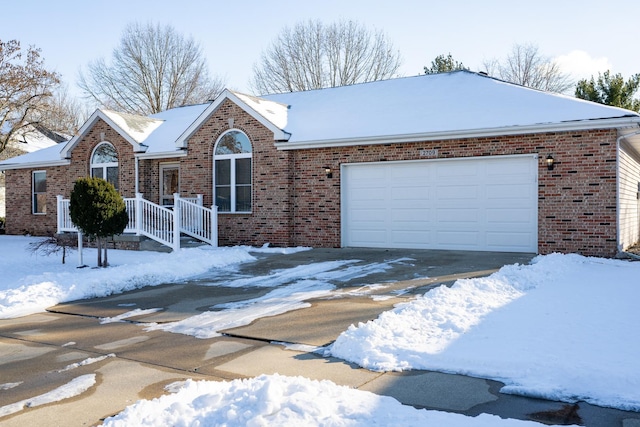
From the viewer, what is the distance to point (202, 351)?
548 cm

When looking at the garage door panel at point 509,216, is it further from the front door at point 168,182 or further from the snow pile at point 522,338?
the front door at point 168,182

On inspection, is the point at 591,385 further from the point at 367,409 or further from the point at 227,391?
the point at 227,391

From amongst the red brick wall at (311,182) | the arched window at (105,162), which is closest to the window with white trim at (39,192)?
the red brick wall at (311,182)

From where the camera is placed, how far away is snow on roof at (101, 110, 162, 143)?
17438 mm

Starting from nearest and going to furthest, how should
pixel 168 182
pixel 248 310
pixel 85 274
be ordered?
1. pixel 248 310
2. pixel 85 274
3. pixel 168 182

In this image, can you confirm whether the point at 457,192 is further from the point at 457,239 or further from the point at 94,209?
the point at 94,209

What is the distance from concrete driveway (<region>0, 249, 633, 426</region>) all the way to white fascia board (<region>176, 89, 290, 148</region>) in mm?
5535

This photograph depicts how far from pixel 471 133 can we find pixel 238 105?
6.56 m

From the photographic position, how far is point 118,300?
858cm

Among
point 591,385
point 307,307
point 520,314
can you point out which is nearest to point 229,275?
point 307,307

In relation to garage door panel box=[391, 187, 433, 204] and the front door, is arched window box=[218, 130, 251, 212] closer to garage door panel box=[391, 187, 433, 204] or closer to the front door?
the front door

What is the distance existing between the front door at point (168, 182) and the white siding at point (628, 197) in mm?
12347

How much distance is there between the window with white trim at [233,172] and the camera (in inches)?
615

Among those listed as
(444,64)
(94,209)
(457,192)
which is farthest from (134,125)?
(444,64)
